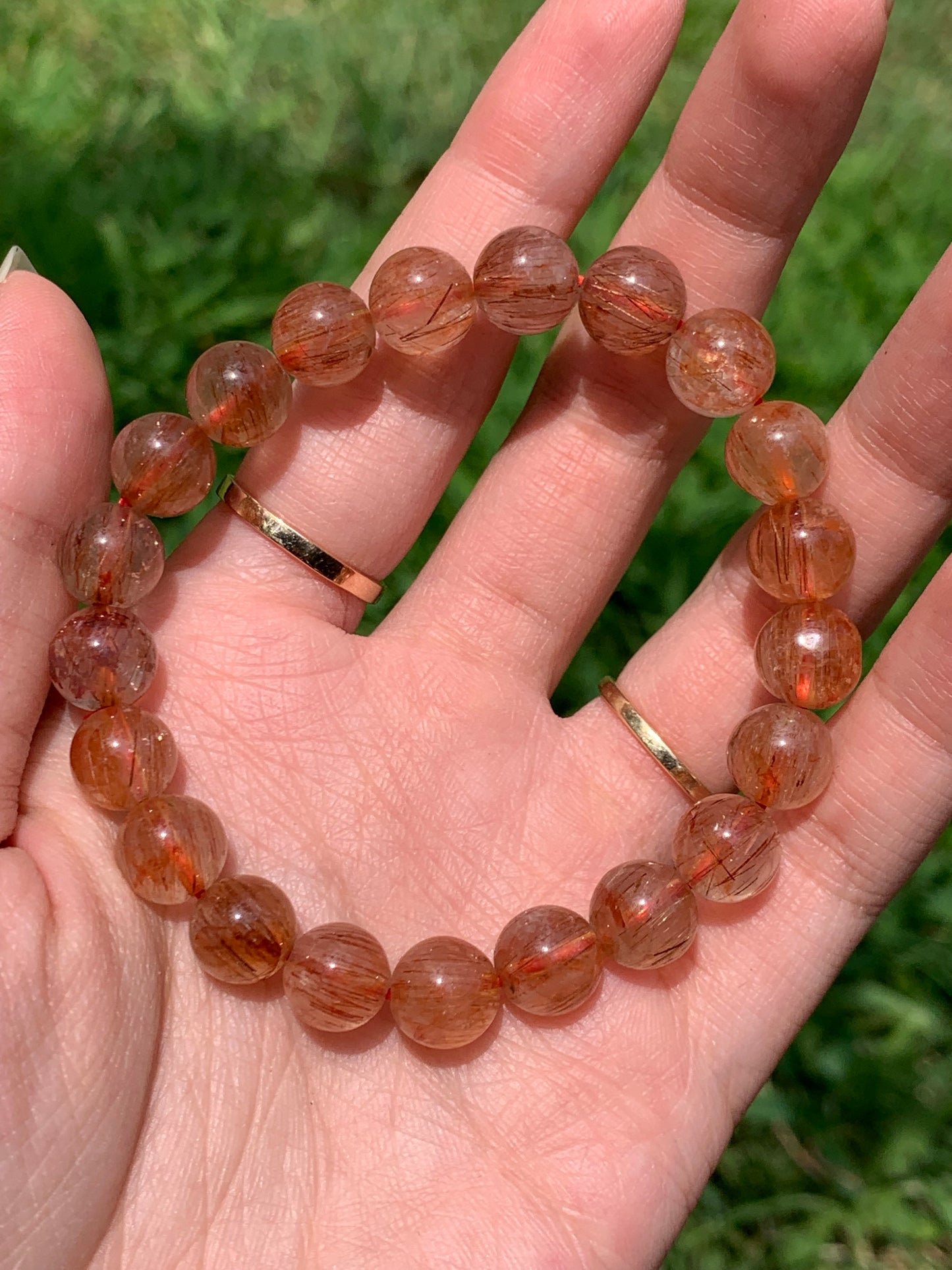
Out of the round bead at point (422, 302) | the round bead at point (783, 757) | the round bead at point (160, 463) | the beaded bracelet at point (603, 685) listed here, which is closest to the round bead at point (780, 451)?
the beaded bracelet at point (603, 685)

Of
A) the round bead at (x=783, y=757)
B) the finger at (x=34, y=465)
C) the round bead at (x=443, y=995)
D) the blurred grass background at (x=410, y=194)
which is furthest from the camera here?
the blurred grass background at (x=410, y=194)

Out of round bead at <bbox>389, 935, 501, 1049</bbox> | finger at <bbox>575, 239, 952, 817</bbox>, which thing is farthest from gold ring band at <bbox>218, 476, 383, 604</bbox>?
round bead at <bbox>389, 935, 501, 1049</bbox>

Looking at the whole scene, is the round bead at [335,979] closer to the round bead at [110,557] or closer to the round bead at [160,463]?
the round bead at [110,557]

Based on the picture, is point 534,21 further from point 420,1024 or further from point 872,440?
point 420,1024

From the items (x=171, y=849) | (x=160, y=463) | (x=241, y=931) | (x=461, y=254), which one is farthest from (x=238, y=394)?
(x=241, y=931)

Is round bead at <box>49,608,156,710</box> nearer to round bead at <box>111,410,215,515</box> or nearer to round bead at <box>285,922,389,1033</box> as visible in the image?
round bead at <box>111,410,215,515</box>
